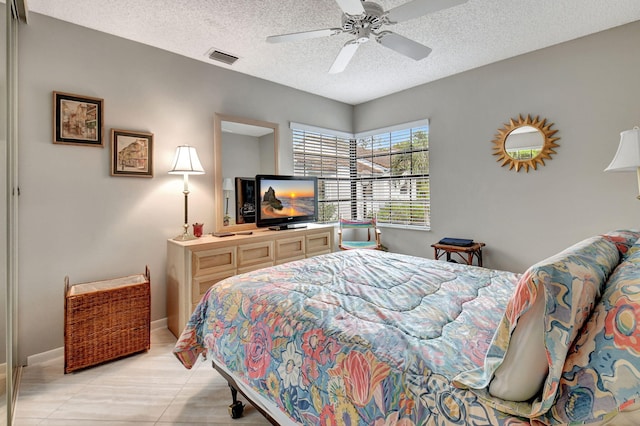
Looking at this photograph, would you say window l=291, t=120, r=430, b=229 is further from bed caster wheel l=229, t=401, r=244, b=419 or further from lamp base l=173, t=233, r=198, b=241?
bed caster wheel l=229, t=401, r=244, b=419

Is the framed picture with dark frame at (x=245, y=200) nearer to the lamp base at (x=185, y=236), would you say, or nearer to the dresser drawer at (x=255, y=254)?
the dresser drawer at (x=255, y=254)

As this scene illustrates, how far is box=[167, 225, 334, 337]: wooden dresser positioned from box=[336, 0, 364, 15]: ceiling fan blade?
2.06 metres

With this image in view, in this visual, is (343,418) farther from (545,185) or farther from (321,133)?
(321,133)

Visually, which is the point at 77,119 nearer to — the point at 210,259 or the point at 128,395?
the point at 210,259

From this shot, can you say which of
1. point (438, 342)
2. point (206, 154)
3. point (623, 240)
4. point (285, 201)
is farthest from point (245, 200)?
point (623, 240)

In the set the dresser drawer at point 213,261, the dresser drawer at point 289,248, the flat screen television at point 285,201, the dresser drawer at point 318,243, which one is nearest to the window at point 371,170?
the flat screen television at point 285,201

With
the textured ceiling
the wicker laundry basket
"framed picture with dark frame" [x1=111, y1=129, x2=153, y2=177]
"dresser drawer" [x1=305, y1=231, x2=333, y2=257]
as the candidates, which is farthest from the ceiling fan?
the wicker laundry basket

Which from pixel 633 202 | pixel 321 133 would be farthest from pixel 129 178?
pixel 633 202

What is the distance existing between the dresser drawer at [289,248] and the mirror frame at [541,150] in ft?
7.96

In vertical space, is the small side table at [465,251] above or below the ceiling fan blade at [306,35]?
below

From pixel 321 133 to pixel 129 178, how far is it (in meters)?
2.58

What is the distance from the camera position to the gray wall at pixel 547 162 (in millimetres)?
2725

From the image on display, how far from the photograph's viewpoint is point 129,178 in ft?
9.02

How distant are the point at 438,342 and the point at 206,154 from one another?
2.93 meters
